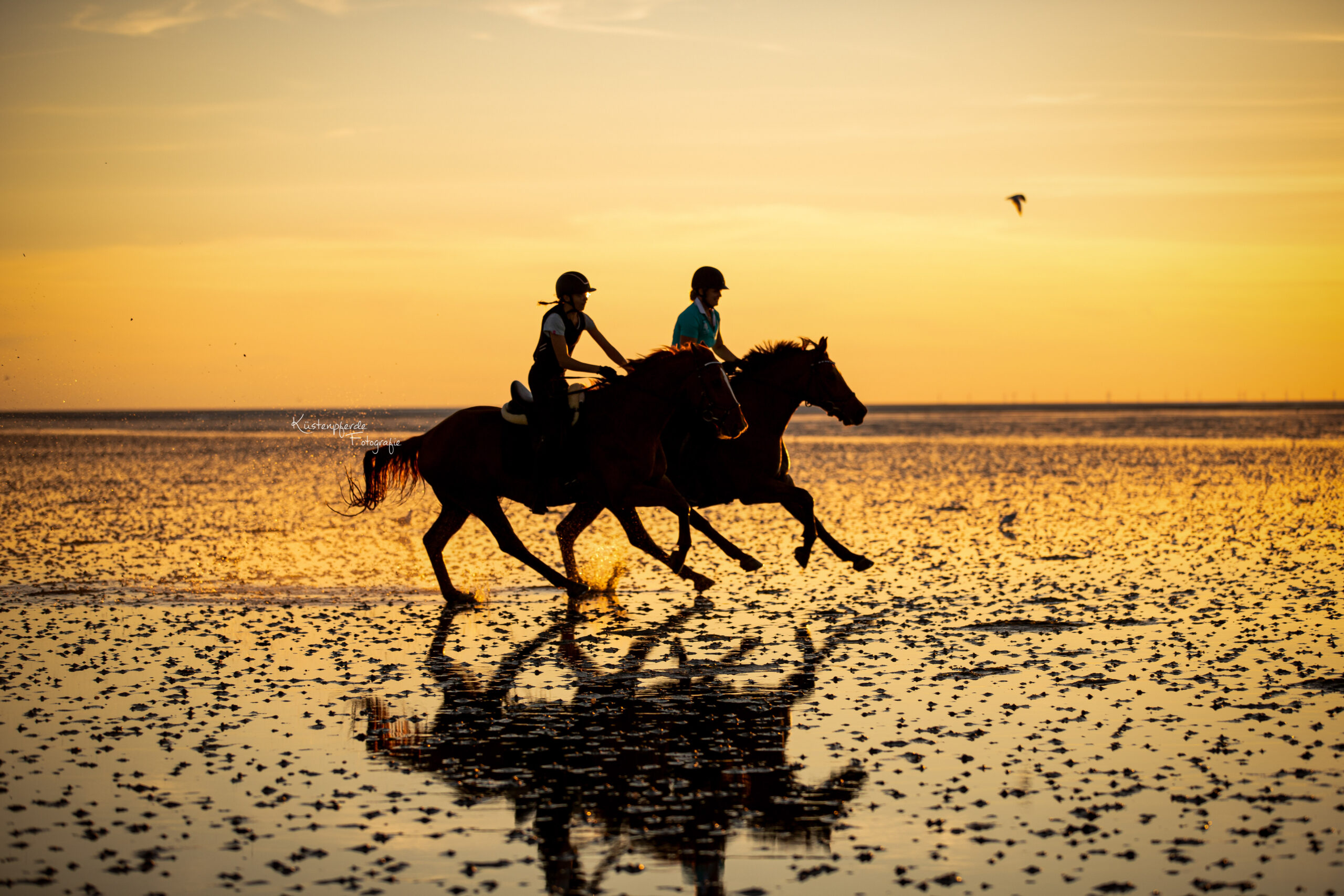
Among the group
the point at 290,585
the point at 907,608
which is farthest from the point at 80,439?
the point at 907,608

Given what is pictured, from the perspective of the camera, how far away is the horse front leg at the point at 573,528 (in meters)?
14.0

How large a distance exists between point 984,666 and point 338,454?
2255 inches

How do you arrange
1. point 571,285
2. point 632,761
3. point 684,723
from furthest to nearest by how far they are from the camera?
point 571,285, point 684,723, point 632,761

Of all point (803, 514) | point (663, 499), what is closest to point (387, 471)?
point (663, 499)

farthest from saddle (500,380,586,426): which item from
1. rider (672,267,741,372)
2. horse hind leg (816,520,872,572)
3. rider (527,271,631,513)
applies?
horse hind leg (816,520,872,572)

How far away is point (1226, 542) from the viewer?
18.4m

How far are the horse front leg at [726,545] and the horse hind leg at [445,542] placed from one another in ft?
8.26

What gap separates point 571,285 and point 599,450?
1.71 metres

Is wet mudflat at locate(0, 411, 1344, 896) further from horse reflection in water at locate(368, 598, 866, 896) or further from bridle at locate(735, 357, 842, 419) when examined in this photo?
bridle at locate(735, 357, 842, 419)

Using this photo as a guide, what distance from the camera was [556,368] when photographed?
13.1 meters

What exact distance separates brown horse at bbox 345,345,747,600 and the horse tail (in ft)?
1.76

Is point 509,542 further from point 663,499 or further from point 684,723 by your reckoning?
point 684,723

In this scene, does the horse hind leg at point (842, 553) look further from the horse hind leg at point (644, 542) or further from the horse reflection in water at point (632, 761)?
the horse reflection in water at point (632, 761)

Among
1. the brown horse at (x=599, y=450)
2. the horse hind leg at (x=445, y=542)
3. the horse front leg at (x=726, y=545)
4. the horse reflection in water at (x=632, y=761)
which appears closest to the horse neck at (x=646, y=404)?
the brown horse at (x=599, y=450)
